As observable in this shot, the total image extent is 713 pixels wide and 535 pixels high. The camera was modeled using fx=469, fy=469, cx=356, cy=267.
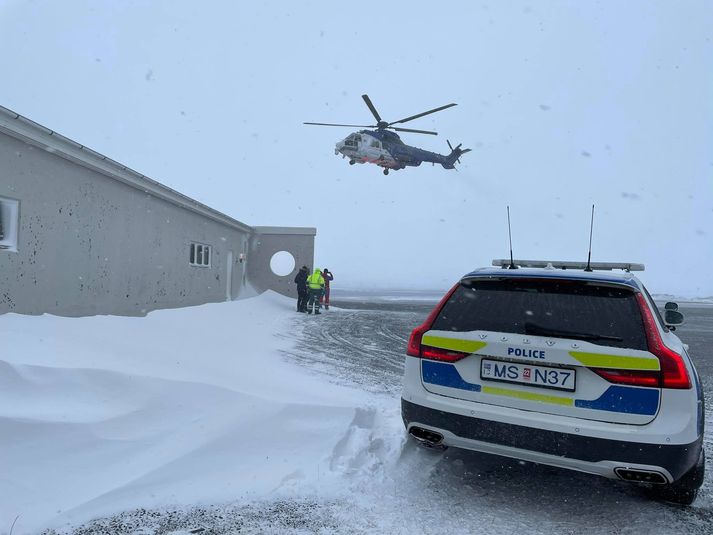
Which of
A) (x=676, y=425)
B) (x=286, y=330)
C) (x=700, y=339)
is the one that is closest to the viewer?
(x=676, y=425)

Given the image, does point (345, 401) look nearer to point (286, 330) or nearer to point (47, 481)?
point (47, 481)

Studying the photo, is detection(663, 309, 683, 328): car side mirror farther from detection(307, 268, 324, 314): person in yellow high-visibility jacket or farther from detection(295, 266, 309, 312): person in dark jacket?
detection(295, 266, 309, 312): person in dark jacket

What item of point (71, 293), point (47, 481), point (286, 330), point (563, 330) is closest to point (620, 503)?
point (563, 330)

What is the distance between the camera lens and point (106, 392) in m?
4.01

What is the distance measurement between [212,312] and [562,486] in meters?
10.8

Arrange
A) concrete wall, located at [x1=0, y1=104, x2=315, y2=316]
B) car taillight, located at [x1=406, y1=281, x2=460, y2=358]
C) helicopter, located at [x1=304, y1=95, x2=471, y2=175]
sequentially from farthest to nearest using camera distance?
helicopter, located at [x1=304, y1=95, x2=471, y2=175] → concrete wall, located at [x1=0, y1=104, x2=315, y2=316] → car taillight, located at [x1=406, y1=281, x2=460, y2=358]

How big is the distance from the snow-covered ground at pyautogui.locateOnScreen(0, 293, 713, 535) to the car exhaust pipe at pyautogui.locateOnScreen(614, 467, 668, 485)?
38cm

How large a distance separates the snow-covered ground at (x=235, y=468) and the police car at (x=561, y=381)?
405mm

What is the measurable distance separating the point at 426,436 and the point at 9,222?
7073 millimetres

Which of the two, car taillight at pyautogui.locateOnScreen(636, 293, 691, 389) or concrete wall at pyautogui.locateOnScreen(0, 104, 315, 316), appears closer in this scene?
car taillight at pyautogui.locateOnScreen(636, 293, 691, 389)

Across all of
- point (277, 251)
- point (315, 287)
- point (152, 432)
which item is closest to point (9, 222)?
point (152, 432)

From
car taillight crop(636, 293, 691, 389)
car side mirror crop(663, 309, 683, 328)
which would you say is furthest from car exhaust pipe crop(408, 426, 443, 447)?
car side mirror crop(663, 309, 683, 328)

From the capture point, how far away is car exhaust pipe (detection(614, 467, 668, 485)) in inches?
103

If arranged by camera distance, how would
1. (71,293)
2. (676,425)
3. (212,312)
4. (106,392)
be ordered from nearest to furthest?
(676,425) < (106,392) < (71,293) < (212,312)
